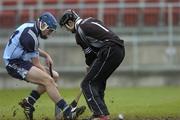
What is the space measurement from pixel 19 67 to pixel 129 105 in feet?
12.8

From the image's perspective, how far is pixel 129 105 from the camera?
14438 mm

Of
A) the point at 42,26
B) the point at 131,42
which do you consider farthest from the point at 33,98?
the point at 131,42

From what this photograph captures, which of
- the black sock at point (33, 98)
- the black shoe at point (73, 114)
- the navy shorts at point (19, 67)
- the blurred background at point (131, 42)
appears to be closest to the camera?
the black shoe at point (73, 114)

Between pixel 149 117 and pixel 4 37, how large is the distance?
10483mm

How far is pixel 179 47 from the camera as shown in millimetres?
21328

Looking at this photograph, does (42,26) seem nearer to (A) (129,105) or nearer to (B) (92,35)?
(B) (92,35)

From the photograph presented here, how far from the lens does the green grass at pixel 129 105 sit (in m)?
12.4

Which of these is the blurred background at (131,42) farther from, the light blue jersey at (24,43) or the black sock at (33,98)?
the light blue jersey at (24,43)

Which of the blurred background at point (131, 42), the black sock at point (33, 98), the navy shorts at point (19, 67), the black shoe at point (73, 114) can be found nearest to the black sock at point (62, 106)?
the black shoe at point (73, 114)

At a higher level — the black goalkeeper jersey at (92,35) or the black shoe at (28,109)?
the black goalkeeper jersey at (92,35)

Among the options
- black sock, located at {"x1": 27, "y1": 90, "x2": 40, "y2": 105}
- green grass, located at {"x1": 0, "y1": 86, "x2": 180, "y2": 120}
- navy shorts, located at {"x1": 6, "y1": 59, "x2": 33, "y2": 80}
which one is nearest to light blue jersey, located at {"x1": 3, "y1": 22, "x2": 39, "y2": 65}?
navy shorts, located at {"x1": 6, "y1": 59, "x2": 33, "y2": 80}

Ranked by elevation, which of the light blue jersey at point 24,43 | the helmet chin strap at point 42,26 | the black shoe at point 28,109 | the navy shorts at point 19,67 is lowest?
the black shoe at point 28,109

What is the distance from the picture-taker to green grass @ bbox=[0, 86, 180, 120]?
40.8ft

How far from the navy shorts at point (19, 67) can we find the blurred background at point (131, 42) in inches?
362
